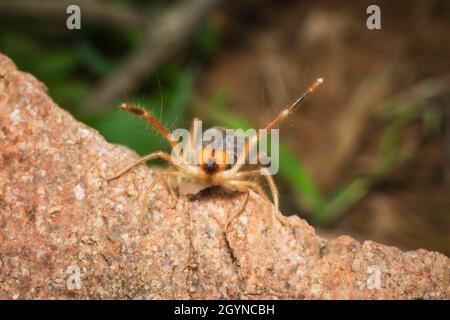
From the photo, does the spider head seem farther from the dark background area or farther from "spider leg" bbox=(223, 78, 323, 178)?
the dark background area

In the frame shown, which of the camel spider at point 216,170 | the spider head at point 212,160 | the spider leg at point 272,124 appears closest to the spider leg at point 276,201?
the camel spider at point 216,170

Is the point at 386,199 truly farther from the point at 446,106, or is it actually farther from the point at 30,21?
the point at 30,21

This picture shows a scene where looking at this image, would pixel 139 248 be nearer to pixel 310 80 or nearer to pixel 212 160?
pixel 212 160

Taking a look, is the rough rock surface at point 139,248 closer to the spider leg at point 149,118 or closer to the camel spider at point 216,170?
the camel spider at point 216,170

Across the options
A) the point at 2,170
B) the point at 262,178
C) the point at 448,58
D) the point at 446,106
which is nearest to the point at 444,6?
the point at 448,58

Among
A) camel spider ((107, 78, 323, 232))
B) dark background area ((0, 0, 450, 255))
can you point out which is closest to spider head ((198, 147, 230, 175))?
camel spider ((107, 78, 323, 232))
